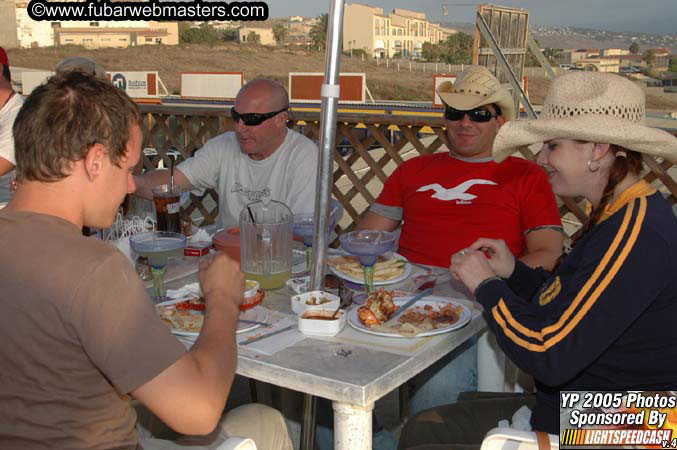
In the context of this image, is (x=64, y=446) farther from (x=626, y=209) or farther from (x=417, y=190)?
(x=417, y=190)

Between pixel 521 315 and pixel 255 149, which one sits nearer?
pixel 521 315

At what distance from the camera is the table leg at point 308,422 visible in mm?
2020

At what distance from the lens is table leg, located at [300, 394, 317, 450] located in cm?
202

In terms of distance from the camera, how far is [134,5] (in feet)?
10.6

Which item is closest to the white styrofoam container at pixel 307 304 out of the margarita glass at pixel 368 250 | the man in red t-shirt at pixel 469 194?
the margarita glass at pixel 368 250

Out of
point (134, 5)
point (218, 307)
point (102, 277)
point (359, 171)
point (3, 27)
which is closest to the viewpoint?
point (102, 277)

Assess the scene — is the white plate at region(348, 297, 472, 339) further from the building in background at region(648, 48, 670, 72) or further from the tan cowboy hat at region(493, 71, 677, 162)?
the building in background at region(648, 48, 670, 72)

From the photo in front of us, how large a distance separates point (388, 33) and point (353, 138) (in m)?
63.5

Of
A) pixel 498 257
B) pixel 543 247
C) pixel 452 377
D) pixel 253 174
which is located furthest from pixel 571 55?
pixel 498 257

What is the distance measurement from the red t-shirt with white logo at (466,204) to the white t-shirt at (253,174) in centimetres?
41

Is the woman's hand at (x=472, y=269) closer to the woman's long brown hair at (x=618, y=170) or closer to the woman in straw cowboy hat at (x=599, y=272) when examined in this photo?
the woman in straw cowboy hat at (x=599, y=272)

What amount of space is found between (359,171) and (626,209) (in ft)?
27.8

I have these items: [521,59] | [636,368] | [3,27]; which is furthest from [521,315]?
[3,27]

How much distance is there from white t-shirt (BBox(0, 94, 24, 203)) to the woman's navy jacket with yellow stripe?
2.60m
